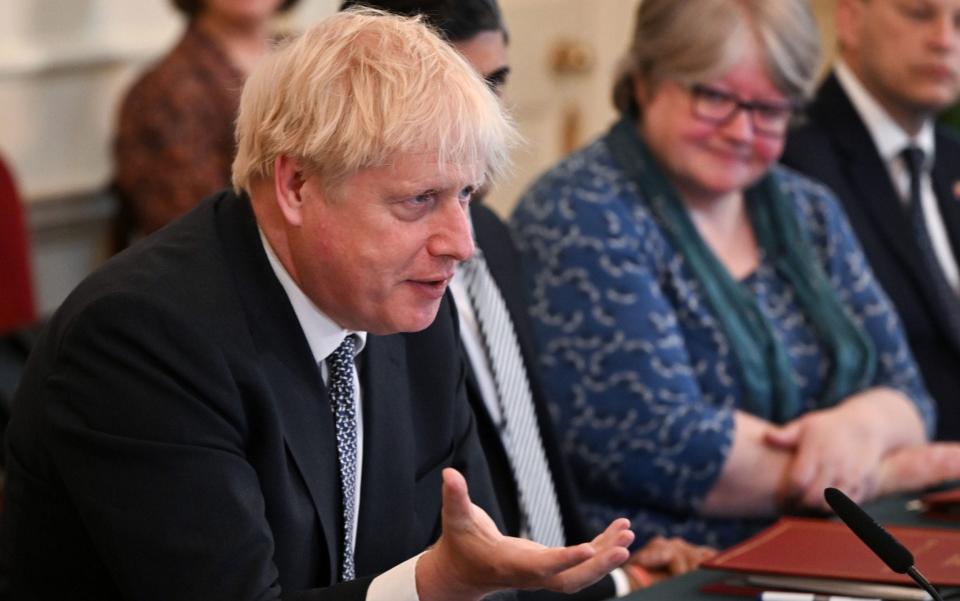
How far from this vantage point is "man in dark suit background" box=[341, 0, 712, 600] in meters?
2.22

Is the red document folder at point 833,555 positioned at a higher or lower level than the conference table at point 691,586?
higher

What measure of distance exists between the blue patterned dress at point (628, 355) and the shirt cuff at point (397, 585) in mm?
961

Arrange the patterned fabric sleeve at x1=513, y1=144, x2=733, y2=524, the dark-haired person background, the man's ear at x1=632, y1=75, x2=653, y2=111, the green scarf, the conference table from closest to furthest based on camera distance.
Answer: the conference table
the patterned fabric sleeve at x1=513, y1=144, x2=733, y2=524
the green scarf
the man's ear at x1=632, y1=75, x2=653, y2=111
the dark-haired person background

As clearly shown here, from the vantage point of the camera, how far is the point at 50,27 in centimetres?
375

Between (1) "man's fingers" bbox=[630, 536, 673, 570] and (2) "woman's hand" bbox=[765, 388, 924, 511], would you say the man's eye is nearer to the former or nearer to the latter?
(1) "man's fingers" bbox=[630, 536, 673, 570]

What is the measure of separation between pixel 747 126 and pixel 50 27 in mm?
1920

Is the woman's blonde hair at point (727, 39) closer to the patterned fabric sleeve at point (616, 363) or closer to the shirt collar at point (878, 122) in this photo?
the patterned fabric sleeve at point (616, 363)

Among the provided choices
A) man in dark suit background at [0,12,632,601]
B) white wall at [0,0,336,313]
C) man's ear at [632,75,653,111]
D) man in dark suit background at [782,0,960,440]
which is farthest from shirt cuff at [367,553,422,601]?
white wall at [0,0,336,313]

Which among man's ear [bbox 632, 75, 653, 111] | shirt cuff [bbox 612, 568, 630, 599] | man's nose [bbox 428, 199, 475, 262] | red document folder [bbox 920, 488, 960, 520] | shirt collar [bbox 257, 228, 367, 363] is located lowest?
→ shirt cuff [bbox 612, 568, 630, 599]

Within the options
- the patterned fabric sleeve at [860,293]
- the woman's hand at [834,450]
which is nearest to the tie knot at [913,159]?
the patterned fabric sleeve at [860,293]

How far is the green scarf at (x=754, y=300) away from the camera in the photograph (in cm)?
259

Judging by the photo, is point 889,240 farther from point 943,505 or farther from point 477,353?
point 477,353

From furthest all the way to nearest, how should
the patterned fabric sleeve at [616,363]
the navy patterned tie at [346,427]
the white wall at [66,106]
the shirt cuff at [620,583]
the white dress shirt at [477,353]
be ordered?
the white wall at [66,106]
the patterned fabric sleeve at [616,363]
the white dress shirt at [477,353]
the shirt cuff at [620,583]
the navy patterned tie at [346,427]

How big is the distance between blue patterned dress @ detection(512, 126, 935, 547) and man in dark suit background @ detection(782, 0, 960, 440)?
530 millimetres
